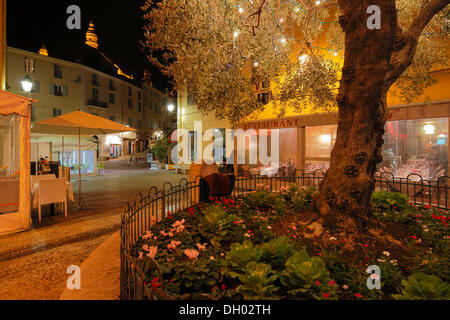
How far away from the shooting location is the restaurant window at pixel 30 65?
27225 mm

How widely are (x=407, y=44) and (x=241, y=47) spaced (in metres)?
4.03

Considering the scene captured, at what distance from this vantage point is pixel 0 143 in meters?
12.0

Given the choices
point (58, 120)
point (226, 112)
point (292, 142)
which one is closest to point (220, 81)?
point (226, 112)

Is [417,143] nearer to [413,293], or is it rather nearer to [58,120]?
[413,293]

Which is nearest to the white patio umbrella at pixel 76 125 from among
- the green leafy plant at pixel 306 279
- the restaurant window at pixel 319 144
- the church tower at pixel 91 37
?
the green leafy plant at pixel 306 279

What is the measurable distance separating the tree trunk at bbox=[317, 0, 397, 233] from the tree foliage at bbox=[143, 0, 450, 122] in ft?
5.83

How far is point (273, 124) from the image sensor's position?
12672 mm

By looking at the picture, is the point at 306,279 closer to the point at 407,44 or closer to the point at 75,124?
the point at 407,44

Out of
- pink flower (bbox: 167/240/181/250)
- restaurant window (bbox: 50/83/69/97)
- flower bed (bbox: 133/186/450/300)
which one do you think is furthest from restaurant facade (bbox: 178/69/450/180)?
restaurant window (bbox: 50/83/69/97)

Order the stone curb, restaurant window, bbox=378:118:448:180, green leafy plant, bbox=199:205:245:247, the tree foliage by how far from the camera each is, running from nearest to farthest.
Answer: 1. the stone curb
2. green leafy plant, bbox=199:205:245:247
3. the tree foliage
4. restaurant window, bbox=378:118:448:180

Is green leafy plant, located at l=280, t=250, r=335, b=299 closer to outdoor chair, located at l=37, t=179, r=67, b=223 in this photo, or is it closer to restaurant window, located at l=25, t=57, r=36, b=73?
outdoor chair, located at l=37, t=179, r=67, b=223

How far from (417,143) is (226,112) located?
752 cm

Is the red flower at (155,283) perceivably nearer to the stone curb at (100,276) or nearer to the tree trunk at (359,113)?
the stone curb at (100,276)

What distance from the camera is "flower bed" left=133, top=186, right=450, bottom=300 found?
2.31 meters
